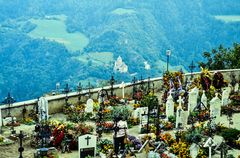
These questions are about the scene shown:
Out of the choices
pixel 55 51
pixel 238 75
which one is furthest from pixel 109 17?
pixel 238 75

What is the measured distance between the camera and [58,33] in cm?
12256

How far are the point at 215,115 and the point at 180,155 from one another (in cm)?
513

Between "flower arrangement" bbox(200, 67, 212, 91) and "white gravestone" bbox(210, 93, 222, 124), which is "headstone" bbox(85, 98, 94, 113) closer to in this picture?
"white gravestone" bbox(210, 93, 222, 124)

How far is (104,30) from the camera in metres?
121

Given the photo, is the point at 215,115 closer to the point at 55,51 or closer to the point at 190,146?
the point at 190,146

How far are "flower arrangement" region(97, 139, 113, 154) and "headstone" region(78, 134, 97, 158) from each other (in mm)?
441

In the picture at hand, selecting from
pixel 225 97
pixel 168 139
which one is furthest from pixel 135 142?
pixel 225 97

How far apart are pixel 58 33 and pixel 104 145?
10445 cm

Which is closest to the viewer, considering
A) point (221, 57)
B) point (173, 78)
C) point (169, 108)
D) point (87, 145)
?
point (87, 145)

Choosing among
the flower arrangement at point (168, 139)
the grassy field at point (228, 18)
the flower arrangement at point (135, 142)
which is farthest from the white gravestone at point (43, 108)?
the grassy field at point (228, 18)

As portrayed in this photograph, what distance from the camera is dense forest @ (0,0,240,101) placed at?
311 feet

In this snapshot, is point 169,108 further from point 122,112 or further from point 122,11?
point 122,11

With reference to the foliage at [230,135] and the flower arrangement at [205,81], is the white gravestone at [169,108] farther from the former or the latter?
the flower arrangement at [205,81]

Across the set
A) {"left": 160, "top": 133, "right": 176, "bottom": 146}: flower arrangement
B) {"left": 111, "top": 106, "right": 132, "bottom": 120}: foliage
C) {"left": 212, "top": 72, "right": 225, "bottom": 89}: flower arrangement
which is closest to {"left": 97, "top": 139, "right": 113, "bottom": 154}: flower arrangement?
{"left": 160, "top": 133, "right": 176, "bottom": 146}: flower arrangement
